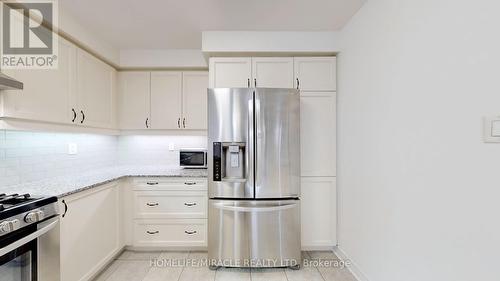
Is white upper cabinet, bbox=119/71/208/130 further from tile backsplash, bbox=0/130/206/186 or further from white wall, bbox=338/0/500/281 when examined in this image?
white wall, bbox=338/0/500/281

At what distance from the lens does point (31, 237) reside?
1457 mm

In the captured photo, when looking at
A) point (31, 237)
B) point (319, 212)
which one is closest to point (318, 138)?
point (319, 212)

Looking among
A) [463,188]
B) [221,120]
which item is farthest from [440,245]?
[221,120]

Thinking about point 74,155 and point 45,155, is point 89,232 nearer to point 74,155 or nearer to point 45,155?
point 45,155

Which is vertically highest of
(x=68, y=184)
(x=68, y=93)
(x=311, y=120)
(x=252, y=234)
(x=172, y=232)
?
(x=68, y=93)

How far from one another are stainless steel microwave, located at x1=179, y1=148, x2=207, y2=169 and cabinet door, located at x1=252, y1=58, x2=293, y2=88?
1.13 meters

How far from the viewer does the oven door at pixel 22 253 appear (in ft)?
4.35

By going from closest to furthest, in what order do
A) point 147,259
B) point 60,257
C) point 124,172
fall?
point 60,257
point 147,259
point 124,172

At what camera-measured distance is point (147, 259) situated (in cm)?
269

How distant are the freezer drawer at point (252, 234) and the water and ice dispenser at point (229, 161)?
248 mm

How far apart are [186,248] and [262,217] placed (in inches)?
41.3

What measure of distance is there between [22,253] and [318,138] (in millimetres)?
2518

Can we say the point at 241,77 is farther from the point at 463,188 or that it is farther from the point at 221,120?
the point at 463,188

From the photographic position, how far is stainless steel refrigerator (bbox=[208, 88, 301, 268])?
2.40 metres
